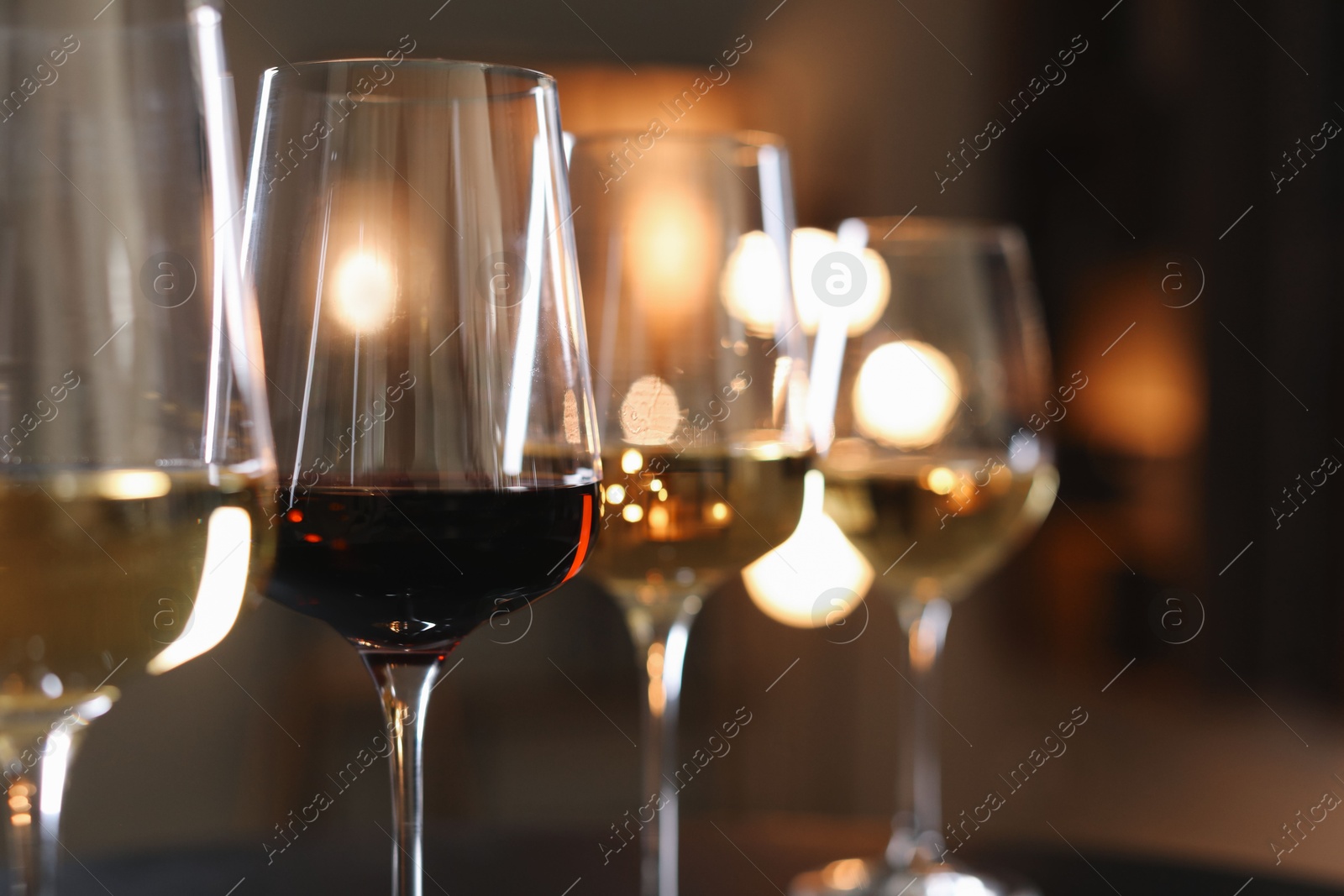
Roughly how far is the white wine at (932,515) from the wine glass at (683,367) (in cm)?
22

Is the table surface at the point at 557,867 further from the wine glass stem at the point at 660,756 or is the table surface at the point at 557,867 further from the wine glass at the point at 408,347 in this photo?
the wine glass at the point at 408,347

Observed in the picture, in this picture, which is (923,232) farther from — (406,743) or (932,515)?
(406,743)

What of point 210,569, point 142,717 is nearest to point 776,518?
point 210,569

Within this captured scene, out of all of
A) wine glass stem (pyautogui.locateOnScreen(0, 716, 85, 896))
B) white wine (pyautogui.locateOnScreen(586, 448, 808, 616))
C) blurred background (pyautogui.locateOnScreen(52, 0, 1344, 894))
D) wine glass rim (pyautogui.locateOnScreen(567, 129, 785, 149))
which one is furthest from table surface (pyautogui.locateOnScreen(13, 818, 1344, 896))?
blurred background (pyautogui.locateOnScreen(52, 0, 1344, 894))

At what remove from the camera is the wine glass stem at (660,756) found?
0.68m

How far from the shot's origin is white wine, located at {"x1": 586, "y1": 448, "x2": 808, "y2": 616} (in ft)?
2.24

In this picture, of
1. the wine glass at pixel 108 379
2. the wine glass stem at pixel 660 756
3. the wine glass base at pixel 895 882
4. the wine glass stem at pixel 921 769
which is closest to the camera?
the wine glass at pixel 108 379

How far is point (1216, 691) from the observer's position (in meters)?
2.41

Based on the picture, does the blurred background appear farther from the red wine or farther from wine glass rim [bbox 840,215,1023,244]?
the red wine

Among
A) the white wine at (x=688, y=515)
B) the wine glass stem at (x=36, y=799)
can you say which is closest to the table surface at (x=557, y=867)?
the white wine at (x=688, y=515)

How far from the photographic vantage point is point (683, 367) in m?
0.70

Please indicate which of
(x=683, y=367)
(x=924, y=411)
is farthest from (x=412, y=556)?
(x=924, y=411)

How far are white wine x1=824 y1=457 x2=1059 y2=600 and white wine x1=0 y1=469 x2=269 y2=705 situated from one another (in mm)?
555

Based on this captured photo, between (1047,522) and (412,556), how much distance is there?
7.99 ft
